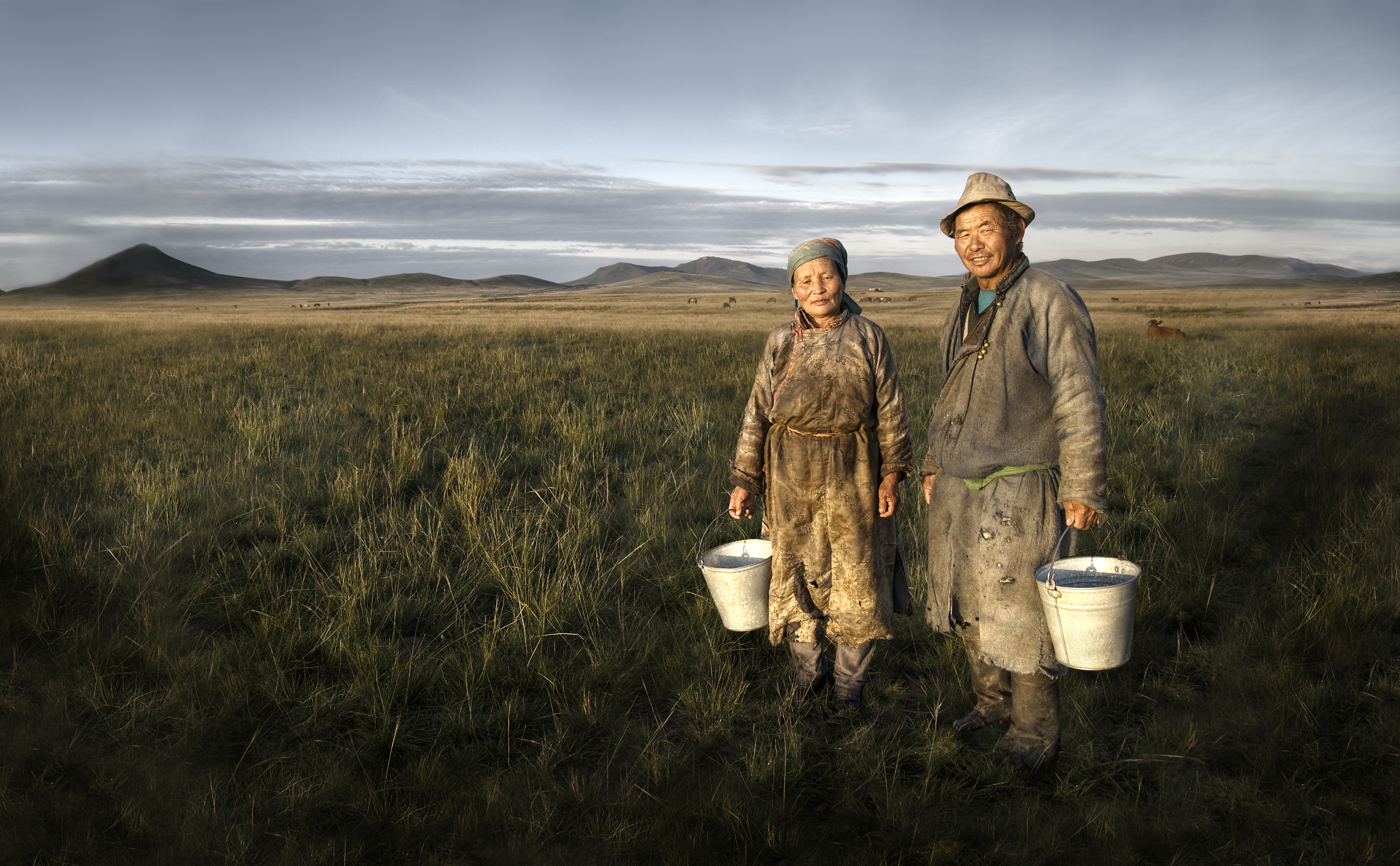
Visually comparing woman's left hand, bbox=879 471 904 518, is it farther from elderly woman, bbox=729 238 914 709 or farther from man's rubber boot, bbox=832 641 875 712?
man's rubber boot, bbox=832 641 875 712

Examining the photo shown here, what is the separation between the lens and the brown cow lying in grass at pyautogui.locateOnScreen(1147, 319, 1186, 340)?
18.5 m

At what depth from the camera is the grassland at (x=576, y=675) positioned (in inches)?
103

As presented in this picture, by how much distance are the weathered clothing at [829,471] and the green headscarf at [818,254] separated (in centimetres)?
22

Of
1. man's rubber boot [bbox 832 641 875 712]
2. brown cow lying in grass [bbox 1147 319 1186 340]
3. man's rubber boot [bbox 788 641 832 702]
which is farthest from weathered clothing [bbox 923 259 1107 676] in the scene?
brown cow lying in grass [bbox 1147 319 1186 340]

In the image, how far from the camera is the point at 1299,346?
51.0 feet

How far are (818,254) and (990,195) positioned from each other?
65 centimetres

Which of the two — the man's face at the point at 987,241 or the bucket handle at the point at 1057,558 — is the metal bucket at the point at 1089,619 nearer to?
the bucket handle at the point at 1057,558

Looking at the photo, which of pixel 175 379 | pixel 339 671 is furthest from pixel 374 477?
pixel 175 379

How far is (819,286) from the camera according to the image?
3.12 m

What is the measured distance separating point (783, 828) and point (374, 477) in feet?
14.9

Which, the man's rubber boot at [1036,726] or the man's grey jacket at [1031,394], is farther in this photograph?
the man's rubber boot at [1036,726]

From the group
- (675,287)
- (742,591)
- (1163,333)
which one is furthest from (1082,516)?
(675,287)

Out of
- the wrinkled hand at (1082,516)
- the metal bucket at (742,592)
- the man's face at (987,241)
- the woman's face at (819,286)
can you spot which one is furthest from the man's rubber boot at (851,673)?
the man's face at (987,241)

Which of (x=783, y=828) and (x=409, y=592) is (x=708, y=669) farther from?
(x=409, y=592)
